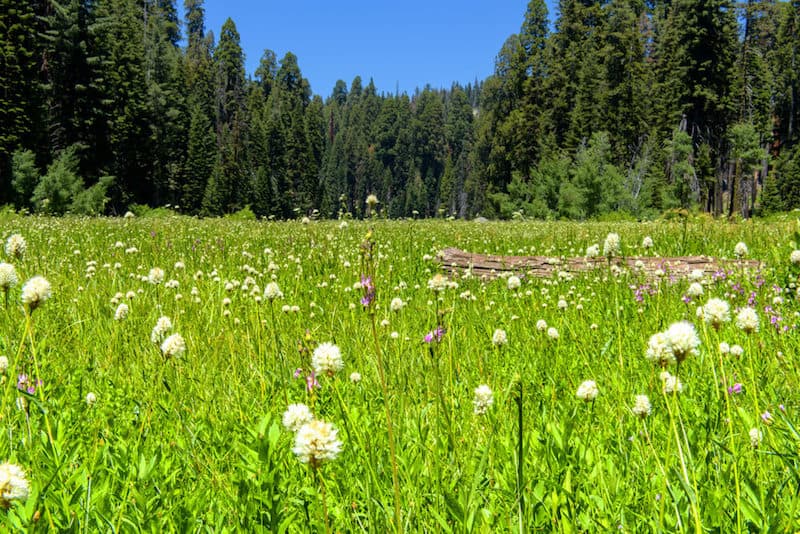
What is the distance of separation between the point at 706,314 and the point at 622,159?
45444 mm

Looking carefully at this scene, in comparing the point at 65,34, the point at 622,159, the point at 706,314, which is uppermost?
the point at 65,34

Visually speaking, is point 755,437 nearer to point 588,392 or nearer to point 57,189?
point 588,392

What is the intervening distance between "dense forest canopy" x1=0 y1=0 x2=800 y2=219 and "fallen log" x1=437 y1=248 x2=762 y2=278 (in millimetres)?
11099

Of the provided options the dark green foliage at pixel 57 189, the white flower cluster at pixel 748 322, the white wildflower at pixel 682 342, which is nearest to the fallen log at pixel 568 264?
the white flower cluster at pixel 748 322

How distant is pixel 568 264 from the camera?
6727 millimetres

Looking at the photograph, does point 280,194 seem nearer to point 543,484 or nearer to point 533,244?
point 533,244

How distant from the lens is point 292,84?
4134 inches

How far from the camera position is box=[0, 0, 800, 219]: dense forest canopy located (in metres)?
31.0

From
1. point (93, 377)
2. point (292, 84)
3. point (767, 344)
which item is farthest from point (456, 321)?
point (292, 84)

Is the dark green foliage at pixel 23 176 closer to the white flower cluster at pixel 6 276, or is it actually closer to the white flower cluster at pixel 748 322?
the white flower cluster at pixel 6 276

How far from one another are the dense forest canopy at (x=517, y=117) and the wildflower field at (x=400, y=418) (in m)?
14.7

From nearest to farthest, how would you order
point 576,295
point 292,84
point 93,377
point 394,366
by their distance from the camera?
point 93,377 < point 394,366 < point 576,295 < point 292,84

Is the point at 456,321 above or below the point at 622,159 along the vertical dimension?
below

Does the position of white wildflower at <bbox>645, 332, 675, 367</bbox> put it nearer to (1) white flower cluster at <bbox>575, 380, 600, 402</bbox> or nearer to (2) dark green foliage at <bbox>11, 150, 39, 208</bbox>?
(1) white flower cluster at <bbox>575, 380, 600, 402</bbox>
